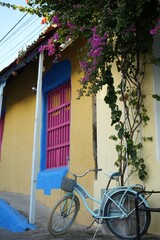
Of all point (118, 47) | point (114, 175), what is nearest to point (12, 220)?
point (114, 175)

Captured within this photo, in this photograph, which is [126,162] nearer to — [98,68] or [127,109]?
[127,109]

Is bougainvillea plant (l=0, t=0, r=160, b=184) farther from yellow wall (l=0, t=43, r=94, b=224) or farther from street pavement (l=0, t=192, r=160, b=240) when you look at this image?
yellow wall (l=0, t=43, r=94, b=224)

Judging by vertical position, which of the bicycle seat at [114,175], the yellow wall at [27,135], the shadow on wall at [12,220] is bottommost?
the shadow on wall at [12,220]

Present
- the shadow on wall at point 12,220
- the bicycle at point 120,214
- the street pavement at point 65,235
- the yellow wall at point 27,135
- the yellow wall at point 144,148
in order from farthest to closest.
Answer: the yellow wall at point 27,135 < the shadow on wall at point 12,220 < the yellow wall at point 144,148 < the street pavement at point 65,235 < the bicycle at point 120,214

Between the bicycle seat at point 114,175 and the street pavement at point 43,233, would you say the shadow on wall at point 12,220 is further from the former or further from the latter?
the bicycle seat at point 114,175

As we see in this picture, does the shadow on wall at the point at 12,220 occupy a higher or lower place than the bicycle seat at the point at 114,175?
lower

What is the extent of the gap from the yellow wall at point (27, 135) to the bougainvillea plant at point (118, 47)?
3.68 feet

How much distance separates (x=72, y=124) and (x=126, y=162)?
7.04 feet

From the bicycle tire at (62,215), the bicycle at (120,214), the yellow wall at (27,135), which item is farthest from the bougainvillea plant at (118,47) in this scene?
the yellow wall at (27,135)

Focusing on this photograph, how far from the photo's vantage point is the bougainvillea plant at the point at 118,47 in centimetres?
450

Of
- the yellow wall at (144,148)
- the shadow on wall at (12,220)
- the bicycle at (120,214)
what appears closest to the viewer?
the bicycle at (120,214)

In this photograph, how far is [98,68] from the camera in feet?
15.8

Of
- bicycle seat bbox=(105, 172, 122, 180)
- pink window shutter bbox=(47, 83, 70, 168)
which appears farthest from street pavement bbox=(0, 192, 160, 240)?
pink window shutter bbox=(47, 83, 70, 168)

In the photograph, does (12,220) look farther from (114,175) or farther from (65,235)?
(114,175)
